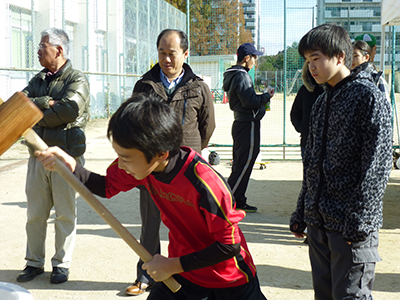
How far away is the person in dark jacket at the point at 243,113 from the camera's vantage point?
5617mm

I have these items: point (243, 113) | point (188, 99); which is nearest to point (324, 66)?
point (188, 99)

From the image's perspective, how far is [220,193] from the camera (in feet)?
6.16

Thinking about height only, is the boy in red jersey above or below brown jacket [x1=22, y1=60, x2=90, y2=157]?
below

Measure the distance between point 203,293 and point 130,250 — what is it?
2616 mm

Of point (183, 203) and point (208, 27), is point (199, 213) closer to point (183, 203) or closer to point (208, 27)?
point (183, 203)

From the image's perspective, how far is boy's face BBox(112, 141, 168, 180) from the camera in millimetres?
1797

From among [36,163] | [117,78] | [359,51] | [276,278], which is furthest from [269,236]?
[117,78]

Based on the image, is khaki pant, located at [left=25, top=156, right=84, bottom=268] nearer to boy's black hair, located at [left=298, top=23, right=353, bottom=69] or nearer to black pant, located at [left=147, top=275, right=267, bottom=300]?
black pant, located at [left=147, top=275, right=267, bottom=300]

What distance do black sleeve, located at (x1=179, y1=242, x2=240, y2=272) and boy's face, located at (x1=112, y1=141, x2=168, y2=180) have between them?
403mm

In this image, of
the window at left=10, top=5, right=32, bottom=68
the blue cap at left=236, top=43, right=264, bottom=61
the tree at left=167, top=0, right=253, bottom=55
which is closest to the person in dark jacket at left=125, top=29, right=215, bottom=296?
the blue cap at left=236, top=43, right=264, bottom=61

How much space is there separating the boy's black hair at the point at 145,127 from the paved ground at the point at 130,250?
85.7 inches

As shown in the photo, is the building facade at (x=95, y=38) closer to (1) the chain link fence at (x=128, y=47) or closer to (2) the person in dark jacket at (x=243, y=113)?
(1) the chain link fence at (x=128, y=47)

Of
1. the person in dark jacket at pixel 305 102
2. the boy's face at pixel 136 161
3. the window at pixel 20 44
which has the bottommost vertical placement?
the boy's face at pixel 136 161

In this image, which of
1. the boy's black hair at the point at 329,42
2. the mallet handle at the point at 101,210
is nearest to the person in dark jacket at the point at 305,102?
the boy's black hair at the point at 329,42
